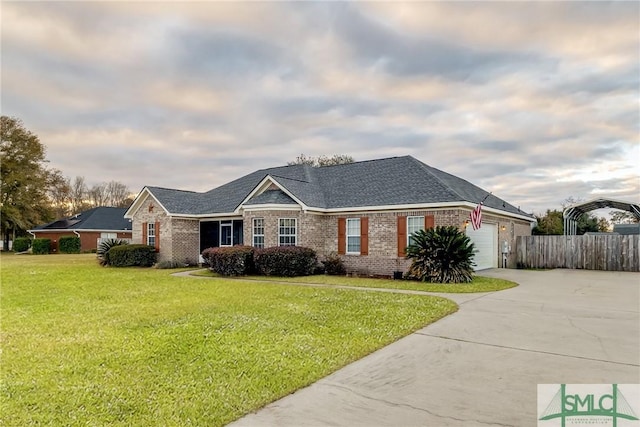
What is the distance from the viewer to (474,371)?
511 centimetres

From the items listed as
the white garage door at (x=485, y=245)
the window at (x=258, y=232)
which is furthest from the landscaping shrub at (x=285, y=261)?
the white garage door at (x=485, y=245)

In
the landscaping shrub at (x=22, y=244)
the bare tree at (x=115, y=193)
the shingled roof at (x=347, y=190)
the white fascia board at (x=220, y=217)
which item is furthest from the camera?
the bare tree at (x=115, y=193)

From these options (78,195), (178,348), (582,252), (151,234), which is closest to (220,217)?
(151,234)

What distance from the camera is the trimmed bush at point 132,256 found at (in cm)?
2173

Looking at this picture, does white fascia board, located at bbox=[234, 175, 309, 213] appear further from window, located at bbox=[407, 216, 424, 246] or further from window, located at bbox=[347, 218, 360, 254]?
window, located at bbox=[407, 216, 424, 246]

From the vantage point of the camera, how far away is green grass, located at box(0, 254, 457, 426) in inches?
162

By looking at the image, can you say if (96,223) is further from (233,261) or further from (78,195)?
(233,261)

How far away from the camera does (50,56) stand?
39.4 ft

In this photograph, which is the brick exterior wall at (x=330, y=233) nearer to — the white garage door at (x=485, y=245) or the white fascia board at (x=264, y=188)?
the white garage door at (x=485, y=245)

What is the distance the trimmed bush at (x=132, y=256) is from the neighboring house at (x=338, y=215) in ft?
2.05

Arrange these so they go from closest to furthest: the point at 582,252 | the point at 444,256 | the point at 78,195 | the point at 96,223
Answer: the point at 444,256 → the point at 582,252 → the point at 96,223 → the point at 78,195

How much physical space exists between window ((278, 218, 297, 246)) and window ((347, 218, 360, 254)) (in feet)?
8.33

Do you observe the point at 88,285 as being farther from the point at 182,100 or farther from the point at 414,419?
the point at 414,419

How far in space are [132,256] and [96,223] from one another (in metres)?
24.5
